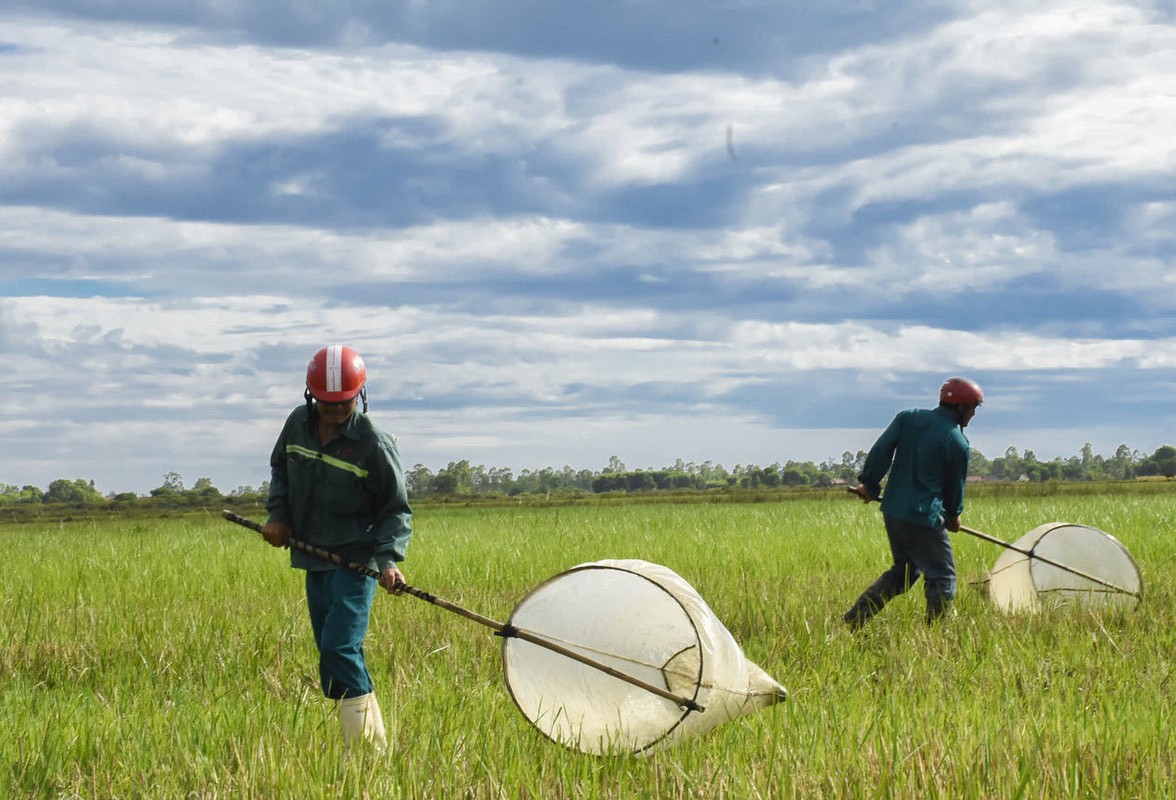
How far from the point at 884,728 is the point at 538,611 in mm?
1419

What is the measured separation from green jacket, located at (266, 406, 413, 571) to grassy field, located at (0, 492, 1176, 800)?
0.75 metres

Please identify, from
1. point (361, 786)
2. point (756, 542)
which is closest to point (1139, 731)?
point (361, 786)

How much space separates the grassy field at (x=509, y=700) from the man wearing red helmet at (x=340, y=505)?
1.07 feet

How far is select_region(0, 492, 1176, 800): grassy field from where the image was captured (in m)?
3.67

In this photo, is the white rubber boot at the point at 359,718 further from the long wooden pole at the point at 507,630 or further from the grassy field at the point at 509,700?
the long wooden pole at the point at 507,630

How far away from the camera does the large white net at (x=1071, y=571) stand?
7.59 m

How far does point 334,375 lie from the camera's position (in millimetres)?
4801

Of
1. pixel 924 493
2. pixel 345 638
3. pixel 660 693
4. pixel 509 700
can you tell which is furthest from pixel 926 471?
pixel 345 638

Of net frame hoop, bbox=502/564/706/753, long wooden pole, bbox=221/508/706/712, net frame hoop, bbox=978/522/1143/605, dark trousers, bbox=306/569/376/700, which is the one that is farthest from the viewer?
net frame hoop, bbox=978/522/1143/605

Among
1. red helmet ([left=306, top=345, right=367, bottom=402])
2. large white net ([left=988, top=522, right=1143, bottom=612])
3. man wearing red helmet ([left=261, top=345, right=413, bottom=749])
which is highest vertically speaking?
red helmet ([left=306, top=345, right=367, bottom=402])

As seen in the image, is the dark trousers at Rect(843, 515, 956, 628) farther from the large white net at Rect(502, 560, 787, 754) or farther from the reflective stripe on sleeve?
the reflective stripe on sleeve

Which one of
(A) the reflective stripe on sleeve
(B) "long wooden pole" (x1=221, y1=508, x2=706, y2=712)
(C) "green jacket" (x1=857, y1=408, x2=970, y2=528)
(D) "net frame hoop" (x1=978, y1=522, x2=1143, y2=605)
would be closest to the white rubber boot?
(B) "long wooden pole" (x1=221, y1=508, x2=706, y2=712)

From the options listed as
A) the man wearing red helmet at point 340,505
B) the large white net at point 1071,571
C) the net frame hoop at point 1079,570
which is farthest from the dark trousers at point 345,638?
the large white net at point 1071,571

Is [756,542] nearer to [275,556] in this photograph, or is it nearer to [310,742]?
[275,556]
